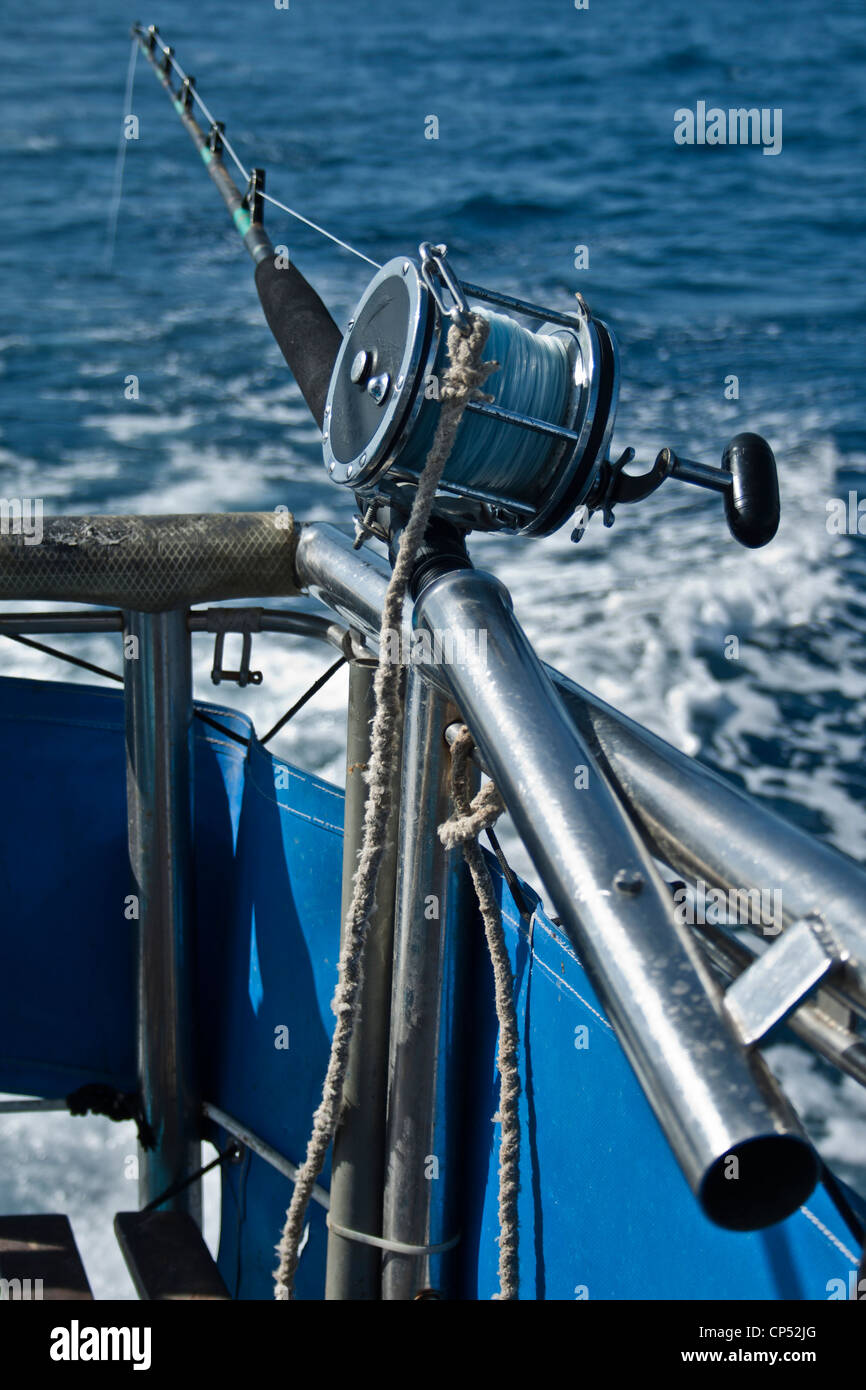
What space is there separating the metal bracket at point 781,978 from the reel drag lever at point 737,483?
1.86 feet

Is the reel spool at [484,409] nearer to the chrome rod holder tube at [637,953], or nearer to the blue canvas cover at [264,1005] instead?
the chrome rod holder tube at [637,953]

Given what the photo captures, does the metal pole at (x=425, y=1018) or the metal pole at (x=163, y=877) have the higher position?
the metal pole at (x=163, y=877)

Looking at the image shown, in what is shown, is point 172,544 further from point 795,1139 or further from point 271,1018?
point 795,1139

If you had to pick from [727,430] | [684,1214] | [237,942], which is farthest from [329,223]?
[684,1214]

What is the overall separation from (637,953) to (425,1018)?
0.64 m

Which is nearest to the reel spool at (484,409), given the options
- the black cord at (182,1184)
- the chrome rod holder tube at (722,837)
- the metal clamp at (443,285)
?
the metal clamp at (443,285)

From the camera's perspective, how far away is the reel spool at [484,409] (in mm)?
1086

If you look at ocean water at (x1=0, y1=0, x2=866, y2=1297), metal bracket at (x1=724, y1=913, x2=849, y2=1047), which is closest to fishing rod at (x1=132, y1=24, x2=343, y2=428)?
metal bracket at (x1=724, y1=913, x2=849, y2=1047)

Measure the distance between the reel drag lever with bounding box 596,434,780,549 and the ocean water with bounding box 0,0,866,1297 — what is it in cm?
246

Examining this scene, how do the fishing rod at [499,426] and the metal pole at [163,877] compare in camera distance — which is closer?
the fishing rod at [499,426]

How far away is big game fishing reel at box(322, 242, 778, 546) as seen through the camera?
109 centimetres

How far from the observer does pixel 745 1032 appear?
0.65 meters

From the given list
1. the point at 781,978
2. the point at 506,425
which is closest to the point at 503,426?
the point at 506,425

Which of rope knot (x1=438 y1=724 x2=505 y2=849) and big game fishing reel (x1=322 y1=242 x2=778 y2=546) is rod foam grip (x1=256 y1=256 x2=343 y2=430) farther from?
rope knot (x1=438 y1=724 x2=505 y2=849)
